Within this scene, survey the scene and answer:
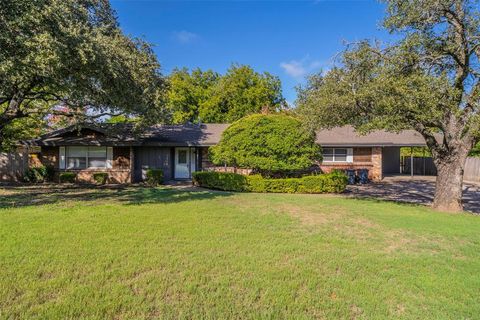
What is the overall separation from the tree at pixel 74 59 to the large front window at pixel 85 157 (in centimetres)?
641

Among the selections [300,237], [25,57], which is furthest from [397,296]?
[25,57]

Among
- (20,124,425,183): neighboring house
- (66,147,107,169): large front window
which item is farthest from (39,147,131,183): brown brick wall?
(66,147,107,169): large front window

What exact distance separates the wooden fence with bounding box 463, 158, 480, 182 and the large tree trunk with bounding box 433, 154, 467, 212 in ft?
49.2

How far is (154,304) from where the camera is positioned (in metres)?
3.72

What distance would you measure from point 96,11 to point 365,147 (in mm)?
18168

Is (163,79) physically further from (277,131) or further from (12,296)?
(12,296)

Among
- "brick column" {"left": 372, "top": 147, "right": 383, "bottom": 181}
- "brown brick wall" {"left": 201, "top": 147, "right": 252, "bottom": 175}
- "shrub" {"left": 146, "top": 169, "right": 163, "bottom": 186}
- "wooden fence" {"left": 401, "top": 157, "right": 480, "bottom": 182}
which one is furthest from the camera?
"wooden fence" {"left": 401, "top": 157, "right": 480, "bottom": 182}

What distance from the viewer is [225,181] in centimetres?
1579

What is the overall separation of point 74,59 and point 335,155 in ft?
58.6

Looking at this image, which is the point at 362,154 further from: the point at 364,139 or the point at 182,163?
the point at 182,163

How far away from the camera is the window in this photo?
2228cm

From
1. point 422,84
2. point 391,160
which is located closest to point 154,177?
point 422,84

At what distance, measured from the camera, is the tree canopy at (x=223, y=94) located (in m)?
36.2

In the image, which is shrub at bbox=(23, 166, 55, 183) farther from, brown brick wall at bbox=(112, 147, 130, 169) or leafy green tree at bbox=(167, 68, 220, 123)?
leafy green tree at bbox=(167, 68, 220, 123)
